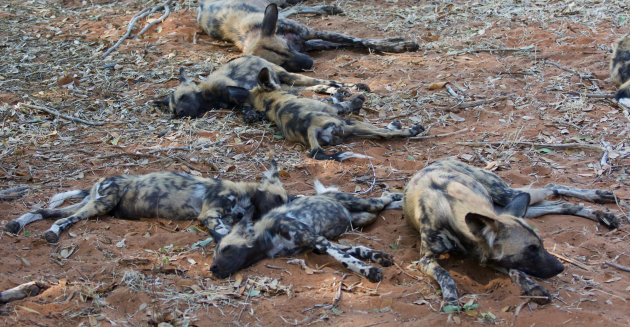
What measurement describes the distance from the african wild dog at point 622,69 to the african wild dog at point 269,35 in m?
2.01

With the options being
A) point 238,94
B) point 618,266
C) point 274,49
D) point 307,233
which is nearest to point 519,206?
point 618,266

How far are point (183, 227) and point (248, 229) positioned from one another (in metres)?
0.59

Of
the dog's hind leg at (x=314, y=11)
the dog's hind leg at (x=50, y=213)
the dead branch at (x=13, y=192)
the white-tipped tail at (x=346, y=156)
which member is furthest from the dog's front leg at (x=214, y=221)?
the dog's hind leg at (x=314, y=11)

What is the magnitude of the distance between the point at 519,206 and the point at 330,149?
1864 mm

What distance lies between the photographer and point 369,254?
11.1ft

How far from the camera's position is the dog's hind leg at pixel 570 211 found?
3529 mm

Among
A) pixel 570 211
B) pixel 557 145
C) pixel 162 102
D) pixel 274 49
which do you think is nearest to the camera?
pixel 570 211

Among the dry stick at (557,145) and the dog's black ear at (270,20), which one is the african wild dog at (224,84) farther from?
the dry stick at (557,145)

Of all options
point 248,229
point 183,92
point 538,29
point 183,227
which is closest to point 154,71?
point 183,92

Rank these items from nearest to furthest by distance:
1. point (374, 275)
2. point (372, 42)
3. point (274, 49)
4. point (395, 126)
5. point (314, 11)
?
1. point (374, 275)
2. point (395, 126)
3. point (274, 49)
4. point (372, 42)
5. point (314, 11)

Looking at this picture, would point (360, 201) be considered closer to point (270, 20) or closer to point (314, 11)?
point (270, 20)

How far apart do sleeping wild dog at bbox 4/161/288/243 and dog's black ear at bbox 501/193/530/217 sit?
4.64ft

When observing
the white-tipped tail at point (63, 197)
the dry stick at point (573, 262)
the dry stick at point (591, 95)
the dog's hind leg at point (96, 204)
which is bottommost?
the white-tipped tail at point (63, 197)

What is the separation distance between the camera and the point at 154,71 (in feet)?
22.1
